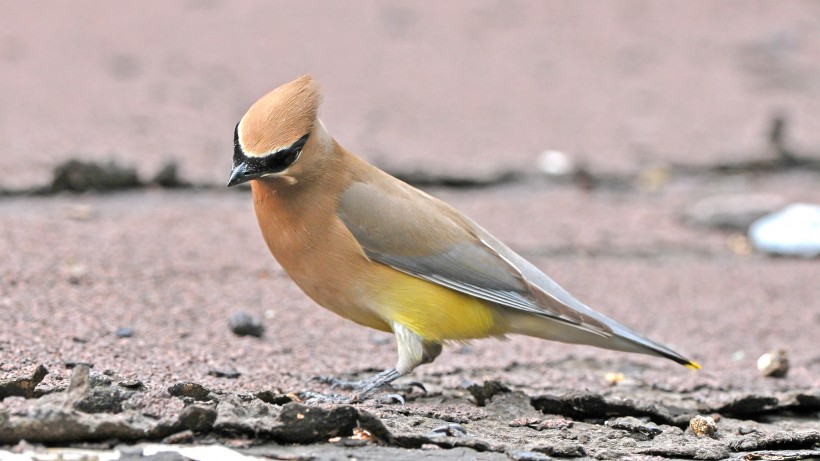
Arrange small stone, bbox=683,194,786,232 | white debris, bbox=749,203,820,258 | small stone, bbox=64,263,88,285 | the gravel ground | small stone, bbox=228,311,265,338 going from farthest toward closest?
small stone, bbox=683,194,786,232 < white debris, bbox=749,203,820,258 < small stone, bbox=64,263,88,285 < small stone, bbox=228,311,265,338 < the gravel ground

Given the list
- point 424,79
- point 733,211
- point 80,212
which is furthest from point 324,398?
point 424,79

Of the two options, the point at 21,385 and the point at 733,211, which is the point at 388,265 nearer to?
the point at 21,385

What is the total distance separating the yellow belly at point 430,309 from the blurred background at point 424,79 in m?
3.48

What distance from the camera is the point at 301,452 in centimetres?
330

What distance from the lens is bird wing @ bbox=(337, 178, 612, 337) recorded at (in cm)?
470

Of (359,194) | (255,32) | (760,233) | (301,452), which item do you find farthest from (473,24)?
(301,452)

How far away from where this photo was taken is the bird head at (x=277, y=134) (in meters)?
4.24

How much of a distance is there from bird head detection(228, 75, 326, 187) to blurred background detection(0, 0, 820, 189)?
3.51 meters

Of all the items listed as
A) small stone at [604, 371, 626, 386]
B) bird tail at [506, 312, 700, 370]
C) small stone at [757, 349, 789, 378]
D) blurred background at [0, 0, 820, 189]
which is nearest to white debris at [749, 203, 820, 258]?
blurred background at [0, 0, 820, 189]

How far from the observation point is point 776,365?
5328mm

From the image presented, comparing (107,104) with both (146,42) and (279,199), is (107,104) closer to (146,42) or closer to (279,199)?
(146,42)

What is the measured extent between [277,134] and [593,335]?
4.87ft

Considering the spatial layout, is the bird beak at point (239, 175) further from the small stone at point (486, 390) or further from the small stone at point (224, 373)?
the small stone at point (486, 390)

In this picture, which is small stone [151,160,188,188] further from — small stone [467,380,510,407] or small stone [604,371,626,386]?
small stone [467,380,510,407]
